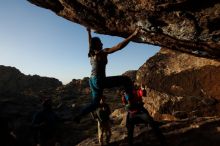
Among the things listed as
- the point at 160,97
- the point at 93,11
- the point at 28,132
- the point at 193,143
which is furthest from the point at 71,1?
the point at 28,132

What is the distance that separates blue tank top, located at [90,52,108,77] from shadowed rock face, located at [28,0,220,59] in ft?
8.43

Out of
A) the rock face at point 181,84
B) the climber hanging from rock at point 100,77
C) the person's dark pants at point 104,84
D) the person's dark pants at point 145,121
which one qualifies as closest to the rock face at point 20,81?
the rock face at point 181,84

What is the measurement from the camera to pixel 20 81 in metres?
82.1

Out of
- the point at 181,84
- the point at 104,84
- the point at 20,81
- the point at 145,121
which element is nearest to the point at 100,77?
the point at 104,84

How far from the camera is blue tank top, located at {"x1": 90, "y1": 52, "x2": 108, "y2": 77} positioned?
9.48 meters

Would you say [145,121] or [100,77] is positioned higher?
[100,77]

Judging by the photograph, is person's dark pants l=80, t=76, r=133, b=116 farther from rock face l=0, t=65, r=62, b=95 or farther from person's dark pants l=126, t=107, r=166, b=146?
rock face l=0, t=65, r=62, b=95

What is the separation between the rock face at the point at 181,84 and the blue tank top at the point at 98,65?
898 centimetres

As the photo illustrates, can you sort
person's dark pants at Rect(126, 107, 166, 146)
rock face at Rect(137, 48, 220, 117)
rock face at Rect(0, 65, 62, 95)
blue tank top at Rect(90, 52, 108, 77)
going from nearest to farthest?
blue tank top at Rect(90, 52, 108, 77), person's dark pants at Rect(126, 107, 166, 146), rock face at Rect(137, 48, 220, 117), rock face at Rect(0, 65, 62, 95)

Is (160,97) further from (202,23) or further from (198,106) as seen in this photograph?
(202,23)

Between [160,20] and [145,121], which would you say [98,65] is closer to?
[145,121]

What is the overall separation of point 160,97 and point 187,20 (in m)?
8.74

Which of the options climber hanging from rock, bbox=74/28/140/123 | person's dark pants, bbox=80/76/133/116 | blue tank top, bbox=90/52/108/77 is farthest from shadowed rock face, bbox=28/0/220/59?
person's dark pants, bbox=80/76/133/116

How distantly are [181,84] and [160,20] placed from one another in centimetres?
808
